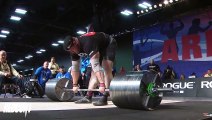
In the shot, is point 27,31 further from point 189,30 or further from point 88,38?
point 88,38

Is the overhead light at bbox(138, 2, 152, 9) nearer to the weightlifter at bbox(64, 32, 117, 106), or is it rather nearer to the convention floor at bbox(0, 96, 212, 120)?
the weightlifter at bbox(64, 32, 117, 106)

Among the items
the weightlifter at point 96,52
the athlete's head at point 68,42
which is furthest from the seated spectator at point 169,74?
the athlete's head at point 68,42

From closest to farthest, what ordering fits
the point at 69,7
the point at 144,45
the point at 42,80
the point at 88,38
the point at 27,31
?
the point at 88,38 → the point at 42,80 → the point at 69,7 → the point at 144,45 → the point at 27,31

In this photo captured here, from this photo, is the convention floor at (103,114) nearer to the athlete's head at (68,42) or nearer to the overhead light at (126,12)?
the athlete's head at (68,42)

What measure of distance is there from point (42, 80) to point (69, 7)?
172 inches

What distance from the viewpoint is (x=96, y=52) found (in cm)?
311

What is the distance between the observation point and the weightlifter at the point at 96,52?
3.11m

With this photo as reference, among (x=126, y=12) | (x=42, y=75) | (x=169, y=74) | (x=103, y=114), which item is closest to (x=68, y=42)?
(x=103, y=114)

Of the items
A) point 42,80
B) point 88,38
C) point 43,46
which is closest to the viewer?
point 88,38

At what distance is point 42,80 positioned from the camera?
663 cm

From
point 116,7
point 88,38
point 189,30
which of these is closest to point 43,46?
point 116,7

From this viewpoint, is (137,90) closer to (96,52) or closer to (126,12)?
(96,52)

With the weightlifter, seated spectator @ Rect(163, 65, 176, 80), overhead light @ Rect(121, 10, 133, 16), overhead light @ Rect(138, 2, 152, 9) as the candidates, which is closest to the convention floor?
the weightlifter

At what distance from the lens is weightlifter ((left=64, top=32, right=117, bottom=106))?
3.11m
